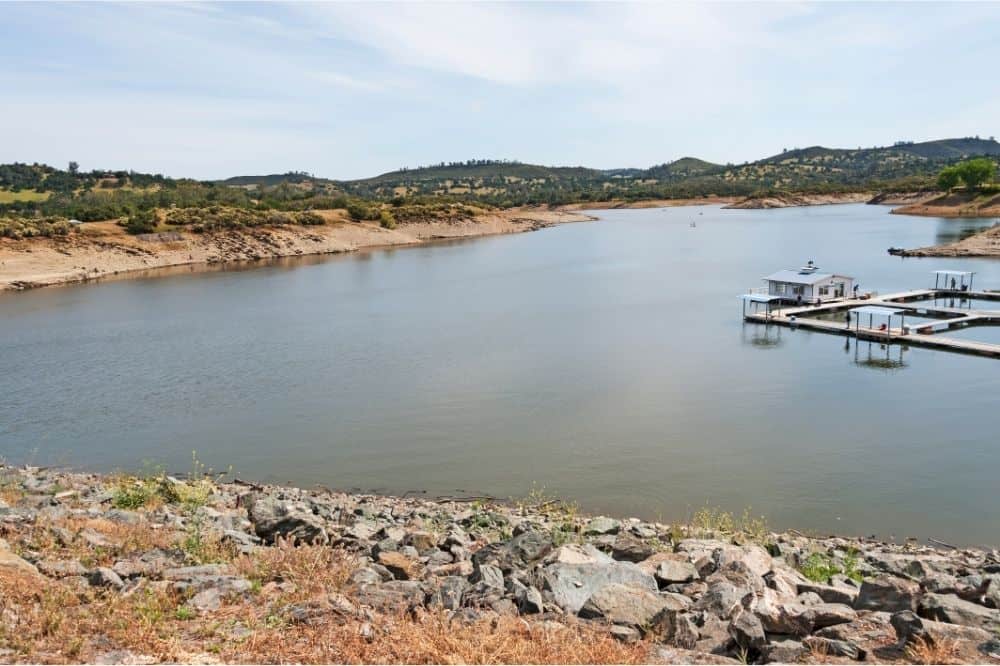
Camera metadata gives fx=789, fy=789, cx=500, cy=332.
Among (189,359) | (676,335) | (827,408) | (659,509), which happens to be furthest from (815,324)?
(189,359)

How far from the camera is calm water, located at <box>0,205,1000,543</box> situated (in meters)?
17.5

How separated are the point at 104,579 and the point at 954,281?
50.6 metres

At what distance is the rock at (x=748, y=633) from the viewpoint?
7.05m

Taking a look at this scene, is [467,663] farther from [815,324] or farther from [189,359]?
[815,324]

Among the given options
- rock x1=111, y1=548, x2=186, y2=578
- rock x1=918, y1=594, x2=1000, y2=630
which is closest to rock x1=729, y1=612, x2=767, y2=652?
rock x1=918, y1=594, x2=1000, y2=630

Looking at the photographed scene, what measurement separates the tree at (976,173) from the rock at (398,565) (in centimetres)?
12420

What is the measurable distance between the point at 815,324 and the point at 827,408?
15.9 meters

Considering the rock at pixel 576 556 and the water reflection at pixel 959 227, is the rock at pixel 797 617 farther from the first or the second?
the water reflection at pixel 959 227

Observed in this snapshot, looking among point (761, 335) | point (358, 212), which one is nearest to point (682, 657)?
point (761, 335)

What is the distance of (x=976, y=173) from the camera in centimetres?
11212

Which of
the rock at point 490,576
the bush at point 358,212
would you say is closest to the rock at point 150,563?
the rock at point 490,576

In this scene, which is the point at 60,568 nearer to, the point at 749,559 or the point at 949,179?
the point at 749,559

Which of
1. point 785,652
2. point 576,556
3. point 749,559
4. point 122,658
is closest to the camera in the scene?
point 122,658

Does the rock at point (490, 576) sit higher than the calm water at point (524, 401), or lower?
higher
